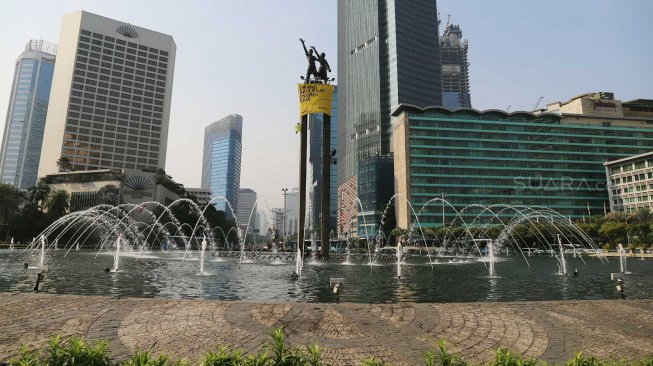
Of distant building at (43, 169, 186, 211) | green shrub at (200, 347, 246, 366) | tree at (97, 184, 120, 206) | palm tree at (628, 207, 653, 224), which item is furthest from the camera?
distant building at (43, 169, 186, 211)

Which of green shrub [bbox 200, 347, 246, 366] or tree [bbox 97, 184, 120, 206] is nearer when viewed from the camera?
green shrub [bbox 200, 347, 246, 366]

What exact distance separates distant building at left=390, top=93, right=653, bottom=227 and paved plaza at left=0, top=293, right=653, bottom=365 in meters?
118

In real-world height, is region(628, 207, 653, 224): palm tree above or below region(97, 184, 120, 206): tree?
below

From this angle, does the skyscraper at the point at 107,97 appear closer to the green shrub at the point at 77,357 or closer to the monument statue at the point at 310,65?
the monument statue at the point at 310,65

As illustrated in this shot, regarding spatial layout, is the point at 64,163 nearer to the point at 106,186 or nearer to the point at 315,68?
the point at 106,186

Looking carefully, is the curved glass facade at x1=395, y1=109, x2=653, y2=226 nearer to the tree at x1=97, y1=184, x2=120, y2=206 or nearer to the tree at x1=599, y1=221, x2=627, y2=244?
the tree at x1=599, y1=221, x2=627, y2=244

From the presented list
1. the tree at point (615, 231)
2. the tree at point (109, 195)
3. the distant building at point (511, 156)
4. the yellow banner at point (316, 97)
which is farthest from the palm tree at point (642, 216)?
the tree at point (109, 195)

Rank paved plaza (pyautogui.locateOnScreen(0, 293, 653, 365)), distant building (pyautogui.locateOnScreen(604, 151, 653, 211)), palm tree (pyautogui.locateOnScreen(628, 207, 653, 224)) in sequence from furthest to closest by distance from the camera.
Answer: distant building (pyautogui.locateOnScreen(604, 151, 653, 211)), palm tree (pyautogui.locateOnScreen(628, 207, 653, 224)), paved plaza (pyautogui.locateOnScreen(0, 293, 653, 365))

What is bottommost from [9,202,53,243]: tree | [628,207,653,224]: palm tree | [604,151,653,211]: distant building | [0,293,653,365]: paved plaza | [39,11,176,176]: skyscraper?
[0,293,653,365]: paved plaza

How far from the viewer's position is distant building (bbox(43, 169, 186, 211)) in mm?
115500

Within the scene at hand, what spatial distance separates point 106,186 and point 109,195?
3.31 metres

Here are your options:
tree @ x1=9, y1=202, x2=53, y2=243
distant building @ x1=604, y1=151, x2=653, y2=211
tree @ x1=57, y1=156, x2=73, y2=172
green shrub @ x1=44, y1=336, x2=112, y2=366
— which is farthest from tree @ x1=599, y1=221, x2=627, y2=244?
tree @ x1=57, y1=156, x2=73, y2=172

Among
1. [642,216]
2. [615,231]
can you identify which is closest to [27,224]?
[615,231]

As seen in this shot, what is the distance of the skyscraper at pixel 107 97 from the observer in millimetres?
152750
